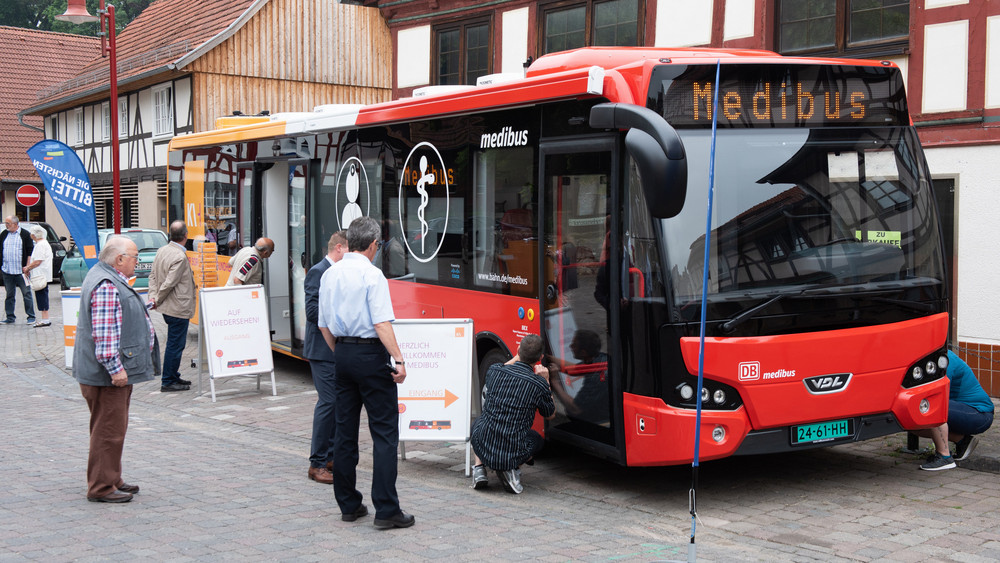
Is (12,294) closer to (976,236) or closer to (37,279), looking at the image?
(37,279)

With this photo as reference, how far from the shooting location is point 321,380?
25.4ft

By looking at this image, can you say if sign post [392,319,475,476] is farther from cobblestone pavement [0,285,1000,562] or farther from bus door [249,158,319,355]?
bus door [249,158,319,355]

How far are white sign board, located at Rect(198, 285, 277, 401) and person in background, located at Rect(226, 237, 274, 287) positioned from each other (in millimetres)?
504

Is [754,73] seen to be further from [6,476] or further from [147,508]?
[6,476]

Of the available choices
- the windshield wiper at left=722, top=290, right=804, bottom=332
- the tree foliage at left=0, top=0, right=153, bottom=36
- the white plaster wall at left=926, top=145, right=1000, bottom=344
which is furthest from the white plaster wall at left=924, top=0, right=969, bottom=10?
the tree foliage at left=0, top=0, right=153, bottom=36

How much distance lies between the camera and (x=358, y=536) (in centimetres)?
615

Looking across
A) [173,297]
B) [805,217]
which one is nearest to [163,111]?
[173,297]

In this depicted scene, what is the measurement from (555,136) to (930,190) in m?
2.66

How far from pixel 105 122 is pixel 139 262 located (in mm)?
16416

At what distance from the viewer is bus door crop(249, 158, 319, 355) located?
12.4 m

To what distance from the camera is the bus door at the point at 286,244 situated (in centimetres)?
1236

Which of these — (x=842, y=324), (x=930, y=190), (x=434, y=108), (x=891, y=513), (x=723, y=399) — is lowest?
(x=891, y=513)

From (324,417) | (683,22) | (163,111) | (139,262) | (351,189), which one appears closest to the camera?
(324,417)

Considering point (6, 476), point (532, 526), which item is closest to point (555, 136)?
point (532, 526)
